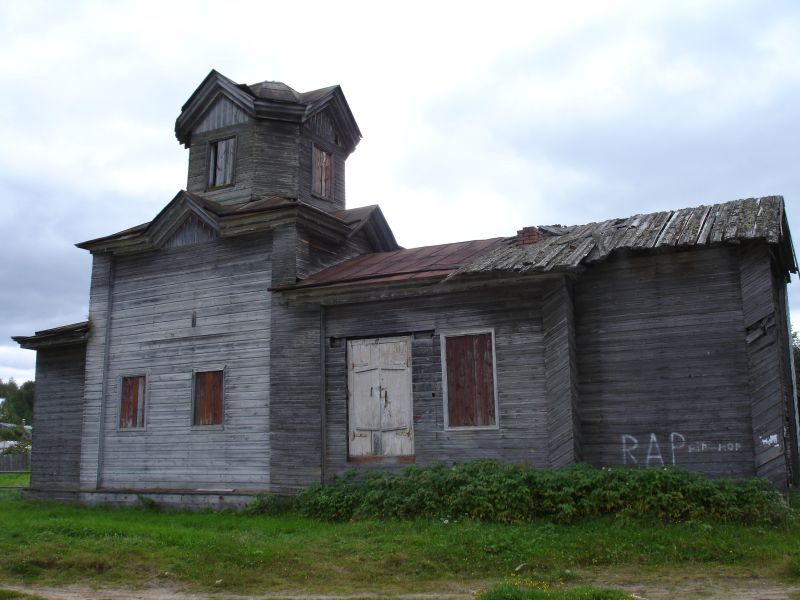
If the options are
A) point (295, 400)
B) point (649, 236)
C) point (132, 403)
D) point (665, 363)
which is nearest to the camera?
point (665, 363)

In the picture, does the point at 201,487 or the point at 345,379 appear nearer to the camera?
the point at 345,379

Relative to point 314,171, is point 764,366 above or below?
below

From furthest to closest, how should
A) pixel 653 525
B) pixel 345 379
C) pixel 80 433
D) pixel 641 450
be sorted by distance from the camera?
pixel 80 433
pixel 345 379
pixel 641 450
pixel 653 525

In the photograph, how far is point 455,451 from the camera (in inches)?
562

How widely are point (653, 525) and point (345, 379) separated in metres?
6.85

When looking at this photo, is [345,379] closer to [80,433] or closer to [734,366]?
[734,366]

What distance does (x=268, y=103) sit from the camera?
1969 cm

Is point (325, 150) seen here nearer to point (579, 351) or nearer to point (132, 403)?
point (132, 403)

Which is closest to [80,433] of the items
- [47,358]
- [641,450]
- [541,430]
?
[47,358]

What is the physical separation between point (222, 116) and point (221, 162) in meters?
1.24

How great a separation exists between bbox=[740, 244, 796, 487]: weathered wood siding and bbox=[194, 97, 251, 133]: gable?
1284 cm

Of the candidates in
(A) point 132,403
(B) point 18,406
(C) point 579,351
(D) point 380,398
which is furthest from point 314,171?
(B) point 18,406

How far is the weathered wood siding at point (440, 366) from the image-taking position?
45.2 ft

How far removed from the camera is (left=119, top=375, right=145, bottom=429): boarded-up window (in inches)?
716
